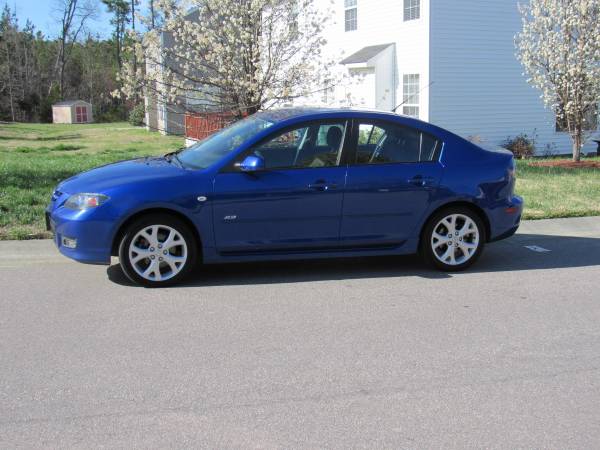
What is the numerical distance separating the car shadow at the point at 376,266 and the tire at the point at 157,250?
211 millimetres

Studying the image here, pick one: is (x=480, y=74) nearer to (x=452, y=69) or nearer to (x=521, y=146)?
(x=452, y=69)

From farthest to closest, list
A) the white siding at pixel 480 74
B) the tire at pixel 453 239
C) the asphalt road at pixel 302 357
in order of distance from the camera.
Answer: the white siding at pixel 480 74
the tire at pixel 453 239
the asphalt road at pixel 302 357

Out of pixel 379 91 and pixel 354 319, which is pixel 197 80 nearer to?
pixel 379 91

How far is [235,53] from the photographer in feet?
44.6

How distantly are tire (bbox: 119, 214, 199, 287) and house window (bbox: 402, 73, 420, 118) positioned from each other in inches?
527

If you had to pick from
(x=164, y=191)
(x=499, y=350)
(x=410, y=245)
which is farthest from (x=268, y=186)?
(x=499, y=350)

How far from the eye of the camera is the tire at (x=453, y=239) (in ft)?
23.4

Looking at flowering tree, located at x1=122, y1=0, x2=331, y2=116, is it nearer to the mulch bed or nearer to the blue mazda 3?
the mulch bed

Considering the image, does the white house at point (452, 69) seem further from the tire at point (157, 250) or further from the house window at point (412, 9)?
the tire at point (157, 250)

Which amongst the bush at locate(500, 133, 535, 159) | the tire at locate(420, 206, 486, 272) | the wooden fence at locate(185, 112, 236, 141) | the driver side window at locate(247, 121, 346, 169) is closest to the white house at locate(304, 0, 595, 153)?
the bush at locate(500, 133, 535, 159)

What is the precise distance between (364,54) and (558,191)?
9.60 metres

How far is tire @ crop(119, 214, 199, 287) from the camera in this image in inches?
252

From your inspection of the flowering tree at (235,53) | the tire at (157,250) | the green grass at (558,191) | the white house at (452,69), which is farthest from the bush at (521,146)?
the tire at (157,250)

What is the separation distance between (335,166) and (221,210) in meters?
1.19
